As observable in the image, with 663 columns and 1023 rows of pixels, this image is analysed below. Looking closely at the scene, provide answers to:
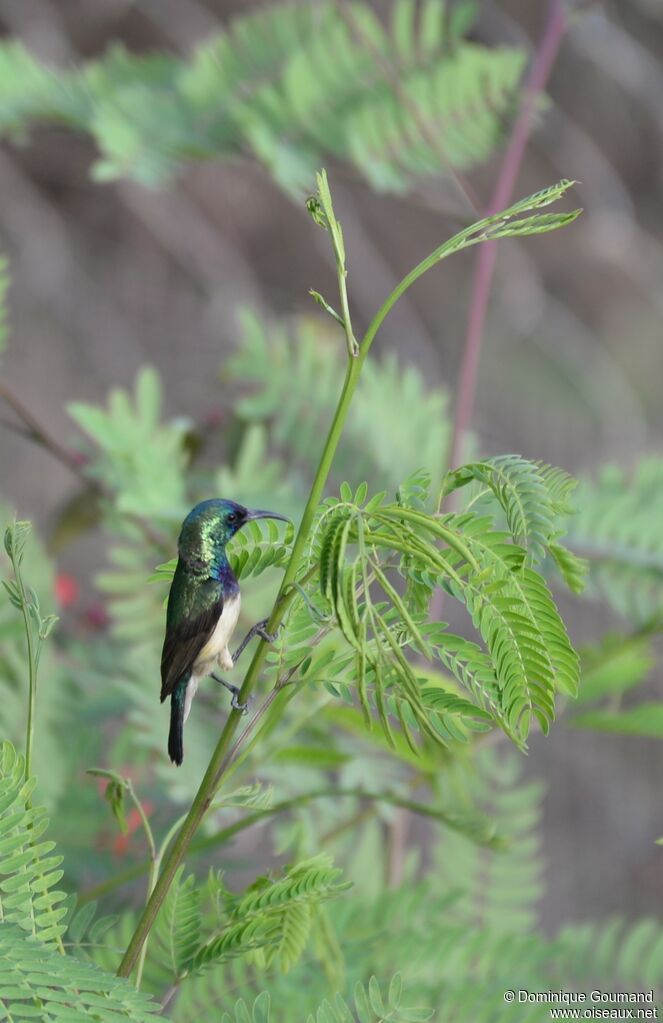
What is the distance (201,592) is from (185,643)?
2 cm

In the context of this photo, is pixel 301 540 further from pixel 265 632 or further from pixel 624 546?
pixel 624 546

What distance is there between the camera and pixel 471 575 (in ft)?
1.13

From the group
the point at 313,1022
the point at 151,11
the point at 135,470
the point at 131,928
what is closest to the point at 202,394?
the point at 151,11

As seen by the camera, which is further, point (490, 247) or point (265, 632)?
point (490, 247)

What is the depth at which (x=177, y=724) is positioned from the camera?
0.42m

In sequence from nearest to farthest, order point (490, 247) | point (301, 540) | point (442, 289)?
point (301, 540)
point (490, 247)
point (442, 289)

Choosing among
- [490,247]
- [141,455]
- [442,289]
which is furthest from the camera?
[442,289]

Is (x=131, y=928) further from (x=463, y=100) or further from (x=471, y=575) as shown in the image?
(x=463, y=100)

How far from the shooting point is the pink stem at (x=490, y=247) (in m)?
0.99

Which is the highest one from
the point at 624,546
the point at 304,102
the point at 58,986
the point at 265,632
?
the point at 304,102

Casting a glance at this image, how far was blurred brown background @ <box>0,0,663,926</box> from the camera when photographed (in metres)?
2.15

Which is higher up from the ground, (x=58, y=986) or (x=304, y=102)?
(x=304, y=102)

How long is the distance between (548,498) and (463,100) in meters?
0.90

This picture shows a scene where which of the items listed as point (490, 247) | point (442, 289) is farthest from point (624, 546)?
point (442, 289)
